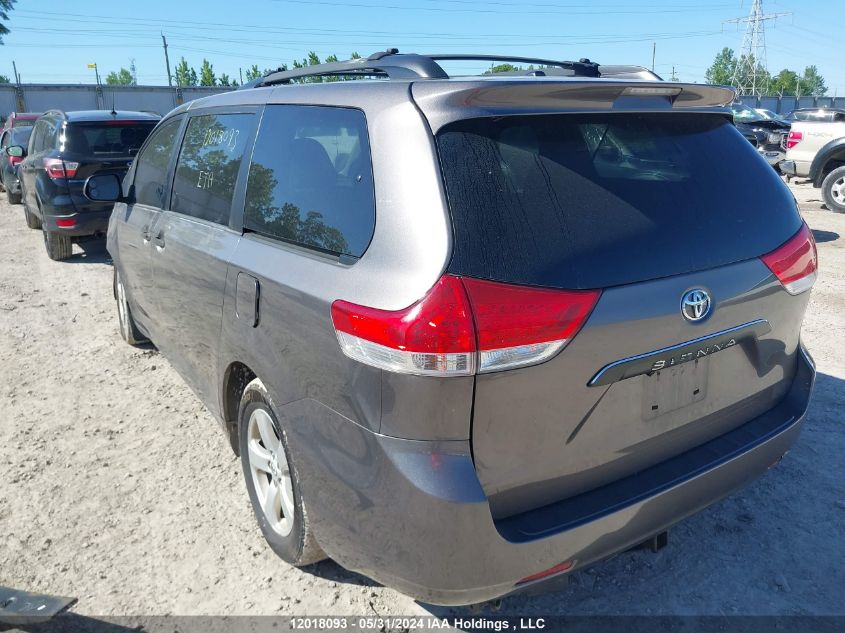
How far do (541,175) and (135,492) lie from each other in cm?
264

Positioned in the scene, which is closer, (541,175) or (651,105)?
(541,175)

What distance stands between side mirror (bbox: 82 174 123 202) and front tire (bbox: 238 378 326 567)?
2298 millimetres

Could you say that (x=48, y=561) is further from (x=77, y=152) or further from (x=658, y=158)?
(x=77, y=152)

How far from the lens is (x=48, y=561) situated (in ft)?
9.66

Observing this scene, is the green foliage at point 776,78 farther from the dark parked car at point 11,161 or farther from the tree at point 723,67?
the dark parked car at point 11,161

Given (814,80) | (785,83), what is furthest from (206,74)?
(814,80)

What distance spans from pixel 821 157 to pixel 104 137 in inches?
449

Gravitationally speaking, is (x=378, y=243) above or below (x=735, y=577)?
above

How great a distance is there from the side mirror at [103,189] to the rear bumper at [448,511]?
9.17 ft

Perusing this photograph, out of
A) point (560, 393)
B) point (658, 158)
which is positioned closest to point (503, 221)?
point (560, 393)

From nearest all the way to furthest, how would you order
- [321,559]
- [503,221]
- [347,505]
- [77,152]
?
[503,221], [347,505], [321,559], [77,152]

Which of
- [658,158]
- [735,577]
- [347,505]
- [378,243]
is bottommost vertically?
[735,577]

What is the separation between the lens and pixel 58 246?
29.4 ft

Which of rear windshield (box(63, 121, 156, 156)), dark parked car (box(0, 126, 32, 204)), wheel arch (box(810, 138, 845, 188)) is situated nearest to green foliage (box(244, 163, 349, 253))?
rear windshield (box(63, 121, 156, 156))
